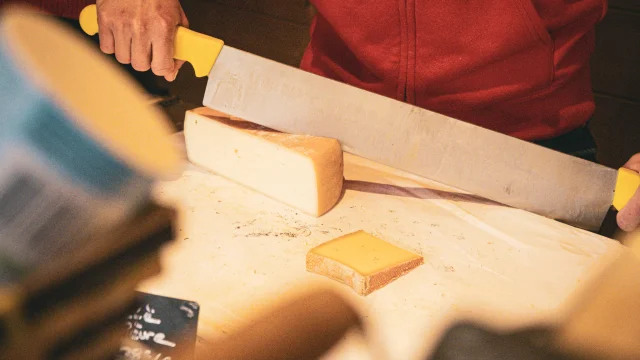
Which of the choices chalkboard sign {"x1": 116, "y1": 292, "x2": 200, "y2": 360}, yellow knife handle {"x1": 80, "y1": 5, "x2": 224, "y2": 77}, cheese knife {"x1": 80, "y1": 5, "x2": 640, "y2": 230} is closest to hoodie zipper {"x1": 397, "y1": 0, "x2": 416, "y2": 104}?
cheese knife {"x1": 80, "y1": 5, "x2": 640, "y2": 230}

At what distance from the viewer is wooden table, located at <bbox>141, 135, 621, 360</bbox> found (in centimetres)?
79

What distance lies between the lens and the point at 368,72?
3.85 ft

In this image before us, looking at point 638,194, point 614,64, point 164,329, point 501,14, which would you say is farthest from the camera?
point 614,64

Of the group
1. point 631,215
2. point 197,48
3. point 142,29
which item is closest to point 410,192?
point 631,215

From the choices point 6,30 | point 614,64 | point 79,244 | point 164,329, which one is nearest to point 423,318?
point 164,329

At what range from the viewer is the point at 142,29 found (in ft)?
3.41

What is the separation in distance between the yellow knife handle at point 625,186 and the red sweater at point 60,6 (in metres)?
1.48

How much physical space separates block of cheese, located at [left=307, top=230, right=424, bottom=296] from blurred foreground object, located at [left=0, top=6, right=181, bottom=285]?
1.12 ft

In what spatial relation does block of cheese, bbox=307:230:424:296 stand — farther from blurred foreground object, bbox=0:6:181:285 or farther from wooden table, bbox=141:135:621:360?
blurred foreground object, bbox=0:6:181:285

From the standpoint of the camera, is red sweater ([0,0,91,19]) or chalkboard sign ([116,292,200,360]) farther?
red sweater ([0,0,91,19])

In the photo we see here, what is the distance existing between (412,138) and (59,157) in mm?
603

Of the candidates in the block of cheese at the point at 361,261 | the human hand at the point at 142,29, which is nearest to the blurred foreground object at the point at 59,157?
the human hand at the point at 142,29

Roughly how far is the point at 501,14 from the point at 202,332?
0.78m

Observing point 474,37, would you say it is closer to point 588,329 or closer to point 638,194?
point 638,194
